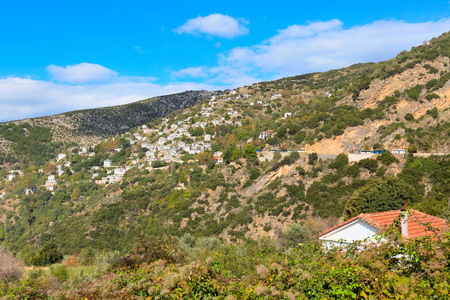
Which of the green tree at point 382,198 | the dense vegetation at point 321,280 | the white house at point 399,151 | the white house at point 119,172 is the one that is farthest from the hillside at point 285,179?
the dense vegetation at point 321,280

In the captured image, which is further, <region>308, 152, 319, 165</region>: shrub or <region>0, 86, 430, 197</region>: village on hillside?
<region>0, 86, 430, 197</region>: village on hillside

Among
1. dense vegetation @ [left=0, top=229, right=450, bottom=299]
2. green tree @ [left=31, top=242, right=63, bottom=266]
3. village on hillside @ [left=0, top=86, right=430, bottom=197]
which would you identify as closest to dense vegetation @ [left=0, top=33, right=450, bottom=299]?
dense vegetation @ [left=0, top=229, right=450, bottom=299]

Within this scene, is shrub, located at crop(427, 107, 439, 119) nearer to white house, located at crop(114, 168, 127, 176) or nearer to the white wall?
the white wall

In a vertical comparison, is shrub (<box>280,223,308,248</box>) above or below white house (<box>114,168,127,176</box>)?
above

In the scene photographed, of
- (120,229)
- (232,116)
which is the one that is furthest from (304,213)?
(232,116)

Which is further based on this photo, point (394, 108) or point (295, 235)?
point (394, 108)

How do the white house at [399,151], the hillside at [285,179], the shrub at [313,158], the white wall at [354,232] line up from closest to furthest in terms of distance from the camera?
the white wall at [354,232]
the hillside at [285,179]
the white house at [399,151]
the shrub at [313,158]

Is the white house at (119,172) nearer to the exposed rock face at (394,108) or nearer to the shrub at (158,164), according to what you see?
the shrub at (158,164)

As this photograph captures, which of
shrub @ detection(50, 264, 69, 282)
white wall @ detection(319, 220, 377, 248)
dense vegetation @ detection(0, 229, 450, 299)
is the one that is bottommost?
shrub @ detection(50, 264, 69, 282)

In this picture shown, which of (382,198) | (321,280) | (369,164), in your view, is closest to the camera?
(321,280)

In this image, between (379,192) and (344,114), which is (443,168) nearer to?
(379,192)

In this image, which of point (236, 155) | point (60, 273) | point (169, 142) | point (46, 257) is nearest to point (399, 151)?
point (236, 155)

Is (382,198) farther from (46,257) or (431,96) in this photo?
(46,257)

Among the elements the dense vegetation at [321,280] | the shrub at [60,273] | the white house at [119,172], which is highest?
the dense vegetation at [321,280]
